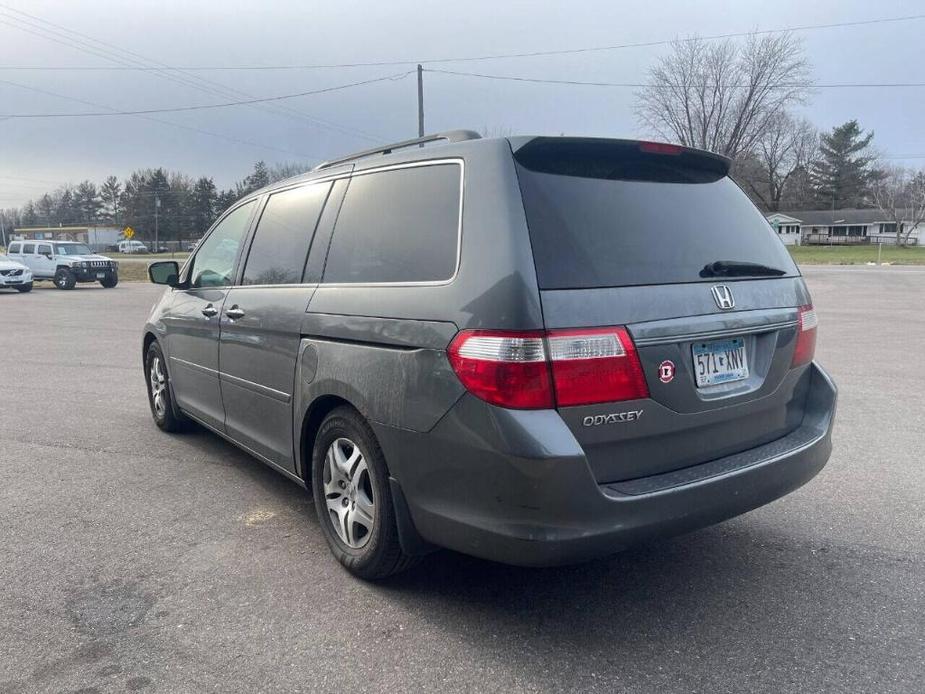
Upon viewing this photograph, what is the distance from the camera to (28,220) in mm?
107125

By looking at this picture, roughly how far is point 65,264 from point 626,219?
28.7 m

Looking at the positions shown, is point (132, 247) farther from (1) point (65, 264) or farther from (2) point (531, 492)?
(2) point (531, 492)

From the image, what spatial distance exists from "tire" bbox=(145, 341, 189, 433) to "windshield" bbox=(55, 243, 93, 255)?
2503 cm

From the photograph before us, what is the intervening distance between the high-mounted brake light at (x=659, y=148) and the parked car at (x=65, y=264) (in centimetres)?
2788

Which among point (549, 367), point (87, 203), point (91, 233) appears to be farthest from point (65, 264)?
point (87, 203)

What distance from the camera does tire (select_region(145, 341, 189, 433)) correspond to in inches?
220

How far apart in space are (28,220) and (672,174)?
4877 inches

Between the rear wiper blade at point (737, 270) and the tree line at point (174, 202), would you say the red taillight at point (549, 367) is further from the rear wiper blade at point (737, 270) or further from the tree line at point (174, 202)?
the tree line at point (174, 202)

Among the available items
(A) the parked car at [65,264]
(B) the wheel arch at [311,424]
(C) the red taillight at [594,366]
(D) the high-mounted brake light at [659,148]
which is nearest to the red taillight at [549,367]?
(C) the red taillight at [594,366]

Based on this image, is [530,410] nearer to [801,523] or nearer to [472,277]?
[472,277]

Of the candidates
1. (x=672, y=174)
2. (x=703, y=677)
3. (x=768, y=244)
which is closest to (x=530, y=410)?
(x=703, y=677)

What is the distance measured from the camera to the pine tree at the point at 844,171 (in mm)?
95500

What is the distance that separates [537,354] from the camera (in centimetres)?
246

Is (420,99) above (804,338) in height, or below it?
above
